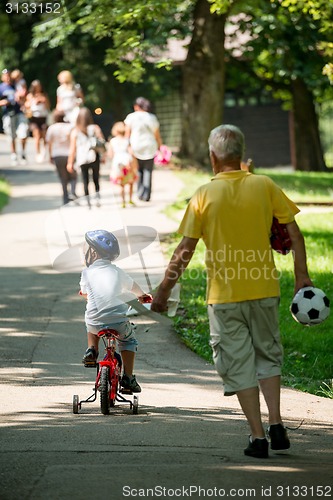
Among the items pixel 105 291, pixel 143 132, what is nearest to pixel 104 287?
pixel 105 291

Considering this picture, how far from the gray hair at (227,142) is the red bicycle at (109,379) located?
1.81m

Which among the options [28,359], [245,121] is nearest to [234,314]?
[28,359]

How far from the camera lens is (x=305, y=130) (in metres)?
35.3

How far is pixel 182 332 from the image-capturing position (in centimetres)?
1121

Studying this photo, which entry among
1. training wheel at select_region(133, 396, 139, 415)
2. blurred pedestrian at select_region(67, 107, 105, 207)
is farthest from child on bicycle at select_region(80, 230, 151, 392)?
blurred pedestrian at select_region(67, 107, 105, 207)

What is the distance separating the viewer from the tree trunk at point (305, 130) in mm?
34844

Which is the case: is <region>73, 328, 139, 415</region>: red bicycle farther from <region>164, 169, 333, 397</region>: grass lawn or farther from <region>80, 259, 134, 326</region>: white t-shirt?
<region>164, 169, 333, 397</region>: grass lawn

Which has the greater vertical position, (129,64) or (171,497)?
(129,64)

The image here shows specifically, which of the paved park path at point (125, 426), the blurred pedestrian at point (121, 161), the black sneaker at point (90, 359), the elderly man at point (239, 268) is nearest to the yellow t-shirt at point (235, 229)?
the elderly man at point (239, 268)

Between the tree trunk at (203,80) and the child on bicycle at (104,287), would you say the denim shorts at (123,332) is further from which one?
the tree trunk at (203,80)

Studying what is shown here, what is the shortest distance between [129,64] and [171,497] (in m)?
14.2

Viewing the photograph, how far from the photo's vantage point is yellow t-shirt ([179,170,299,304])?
6.19m

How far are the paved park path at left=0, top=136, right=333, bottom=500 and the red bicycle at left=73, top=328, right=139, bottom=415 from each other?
0.09m

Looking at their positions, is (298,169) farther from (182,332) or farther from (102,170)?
(182,332)
